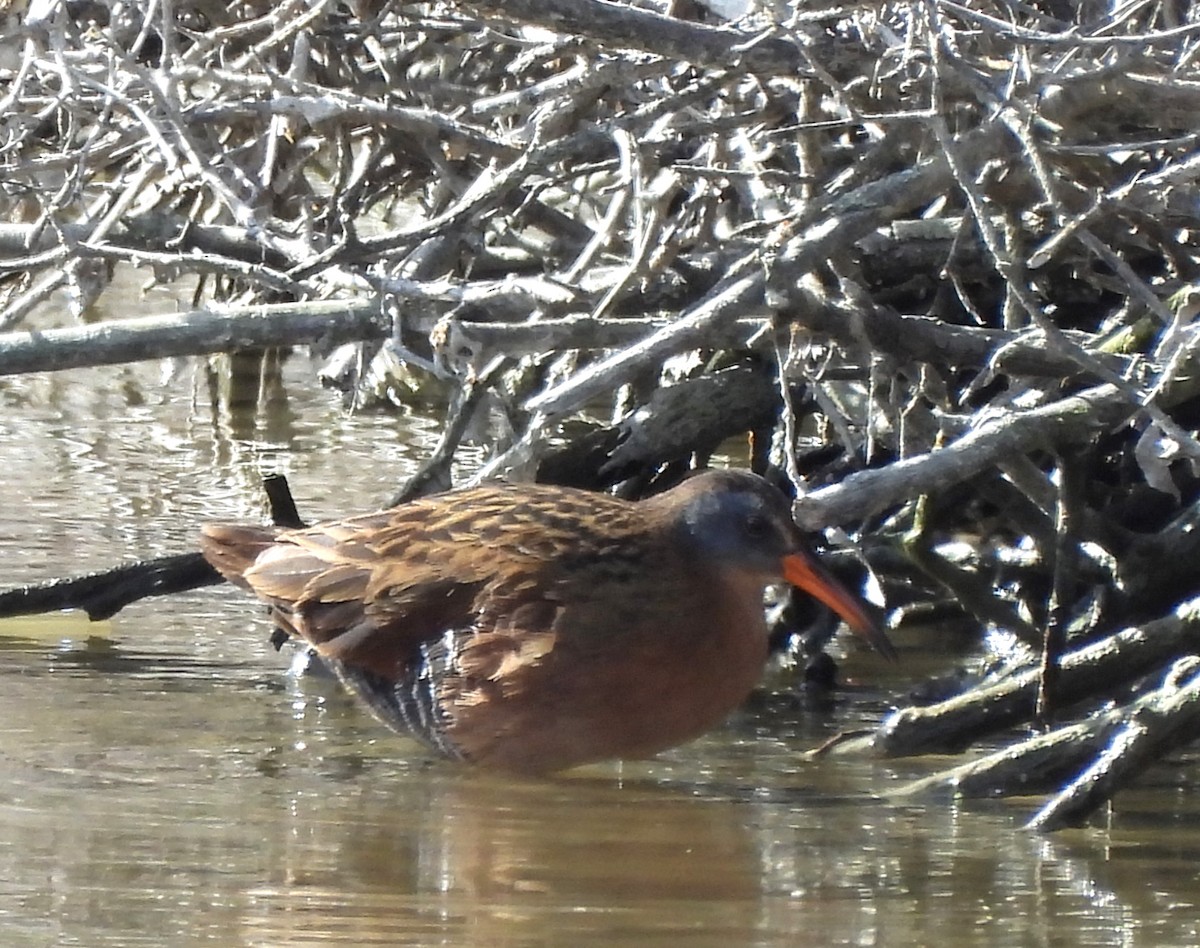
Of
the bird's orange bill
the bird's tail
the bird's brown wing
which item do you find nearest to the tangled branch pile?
the bird's orange bill

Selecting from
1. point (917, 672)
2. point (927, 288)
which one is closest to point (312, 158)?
point (927, 288)

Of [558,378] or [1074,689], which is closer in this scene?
[1074,689]

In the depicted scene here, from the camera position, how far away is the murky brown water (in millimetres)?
3865

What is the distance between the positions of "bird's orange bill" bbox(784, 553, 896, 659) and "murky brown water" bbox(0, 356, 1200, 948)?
0.97 ft

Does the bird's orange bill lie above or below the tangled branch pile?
below

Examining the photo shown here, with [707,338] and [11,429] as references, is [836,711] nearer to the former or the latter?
[707,338]

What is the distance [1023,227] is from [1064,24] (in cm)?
59

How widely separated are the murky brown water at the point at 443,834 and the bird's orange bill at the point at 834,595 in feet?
0.97

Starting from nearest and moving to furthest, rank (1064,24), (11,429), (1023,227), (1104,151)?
(1104,151), (1064,24), (1023,227), (11,429)

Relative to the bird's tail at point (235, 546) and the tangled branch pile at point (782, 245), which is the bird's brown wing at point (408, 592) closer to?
the bird's tail at point (235, 546)

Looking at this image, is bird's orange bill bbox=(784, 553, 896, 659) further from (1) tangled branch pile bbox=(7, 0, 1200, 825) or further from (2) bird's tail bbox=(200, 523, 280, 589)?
(2) bird's tail bbox=(200, 523, 280, 589)

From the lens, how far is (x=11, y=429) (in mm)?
8344

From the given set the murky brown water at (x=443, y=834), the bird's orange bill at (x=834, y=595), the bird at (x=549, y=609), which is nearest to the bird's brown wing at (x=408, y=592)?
the bird at (x=549, y=609)

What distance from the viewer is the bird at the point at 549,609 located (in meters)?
4.79
